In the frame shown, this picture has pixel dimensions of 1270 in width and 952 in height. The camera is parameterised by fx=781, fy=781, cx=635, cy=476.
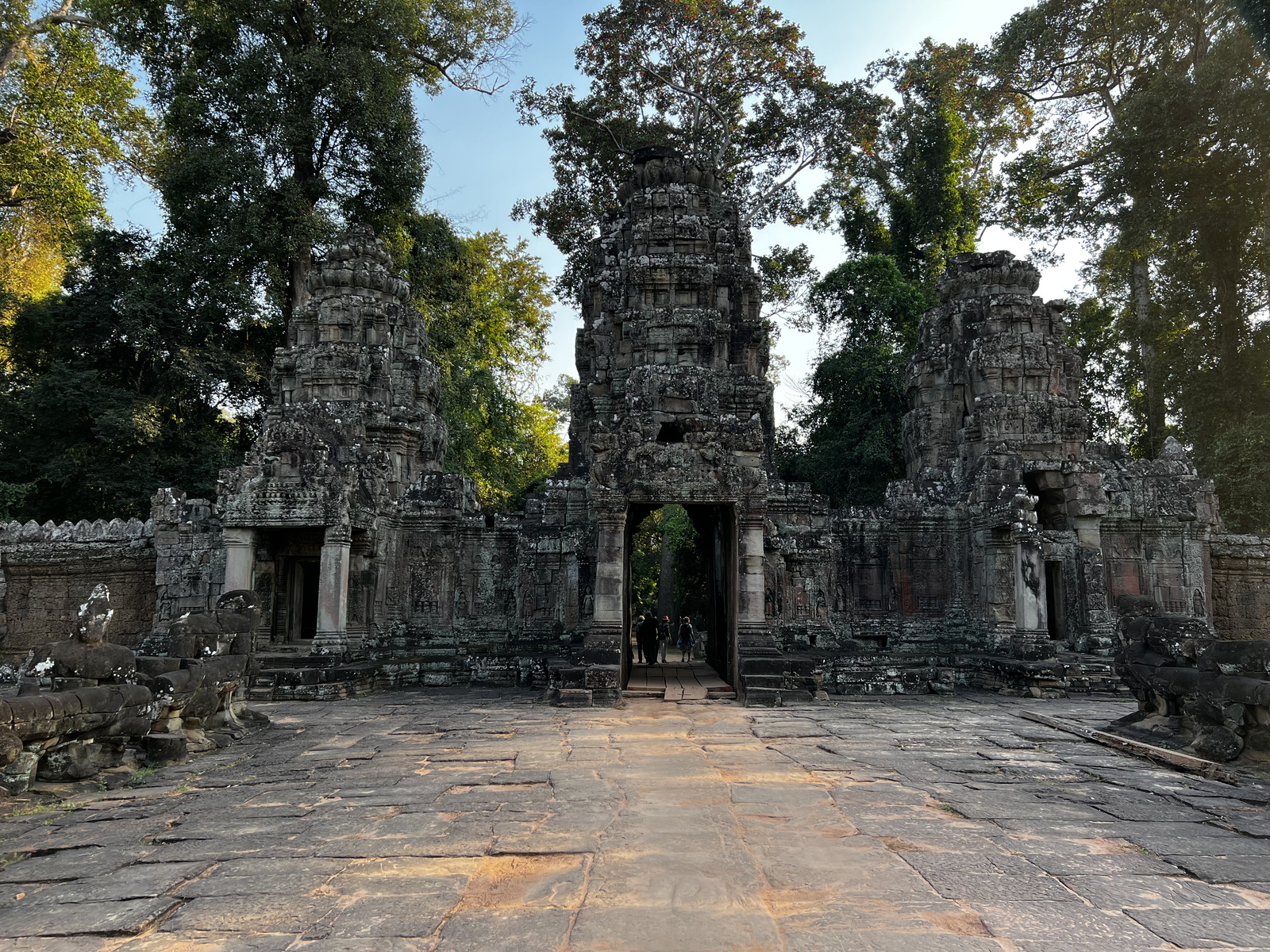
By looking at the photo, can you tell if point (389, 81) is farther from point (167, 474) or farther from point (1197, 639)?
point (1197, 639)

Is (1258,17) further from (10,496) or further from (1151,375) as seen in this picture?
(10,496)

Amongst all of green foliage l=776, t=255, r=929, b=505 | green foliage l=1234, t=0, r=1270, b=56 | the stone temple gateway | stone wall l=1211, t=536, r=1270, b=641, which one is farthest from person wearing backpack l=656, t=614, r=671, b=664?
green foliage l=1234, t=0, r=1270, b=56

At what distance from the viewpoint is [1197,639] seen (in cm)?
775

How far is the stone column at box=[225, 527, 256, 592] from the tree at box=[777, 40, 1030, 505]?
15.3 metres

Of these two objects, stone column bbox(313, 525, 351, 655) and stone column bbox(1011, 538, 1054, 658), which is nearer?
stone column bbox(313, 525, 351, 655)

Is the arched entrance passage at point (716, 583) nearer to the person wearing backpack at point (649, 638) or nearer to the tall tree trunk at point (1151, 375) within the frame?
the person wearing backpack at point (649, 638)

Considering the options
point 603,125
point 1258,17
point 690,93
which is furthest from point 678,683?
point 690,93

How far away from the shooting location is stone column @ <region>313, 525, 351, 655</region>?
11.5 metres

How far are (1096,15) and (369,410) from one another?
2152 centimetres

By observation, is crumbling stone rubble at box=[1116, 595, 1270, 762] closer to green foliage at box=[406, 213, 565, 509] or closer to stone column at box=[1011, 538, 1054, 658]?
stone column at box=[1011, 538, 1054, 658]

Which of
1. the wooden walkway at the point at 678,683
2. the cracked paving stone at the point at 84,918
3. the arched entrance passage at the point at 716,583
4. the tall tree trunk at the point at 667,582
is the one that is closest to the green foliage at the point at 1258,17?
the arched entrance passage at the point at 716,583

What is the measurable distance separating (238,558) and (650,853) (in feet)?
31.5

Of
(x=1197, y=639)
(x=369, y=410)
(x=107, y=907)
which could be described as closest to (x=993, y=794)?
(x=1197, y=639)

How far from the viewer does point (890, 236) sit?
25.3 m
